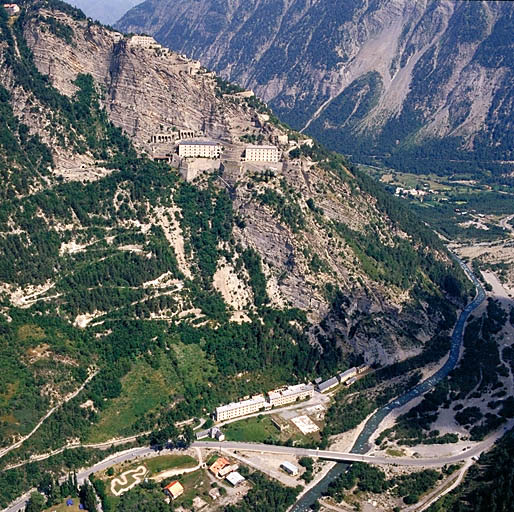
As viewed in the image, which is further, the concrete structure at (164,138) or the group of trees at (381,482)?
the concrete structure at (164,138)

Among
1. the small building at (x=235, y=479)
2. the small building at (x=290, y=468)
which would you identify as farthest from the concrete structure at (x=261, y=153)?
the small building at (x=235, y=479)

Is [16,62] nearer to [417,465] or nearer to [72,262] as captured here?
[72,262]

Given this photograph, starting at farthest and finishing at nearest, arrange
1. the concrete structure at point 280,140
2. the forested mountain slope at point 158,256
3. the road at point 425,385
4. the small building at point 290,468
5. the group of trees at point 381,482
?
the concrete structure at point 280,140 → the forested mountain slope at point 158,256 → the road at point 425,385 → the small building at point 290,468 → the group of trees at point 381,482

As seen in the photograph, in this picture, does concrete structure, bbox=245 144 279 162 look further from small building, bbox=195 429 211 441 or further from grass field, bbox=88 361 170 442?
small building, bbox=195 429 211 441

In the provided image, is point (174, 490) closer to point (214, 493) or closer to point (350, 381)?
point (214, 493)

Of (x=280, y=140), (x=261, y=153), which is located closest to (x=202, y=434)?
(x=261, y=153)

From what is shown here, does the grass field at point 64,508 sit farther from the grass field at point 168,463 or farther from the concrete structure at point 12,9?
the concrete structure at point 12,9
